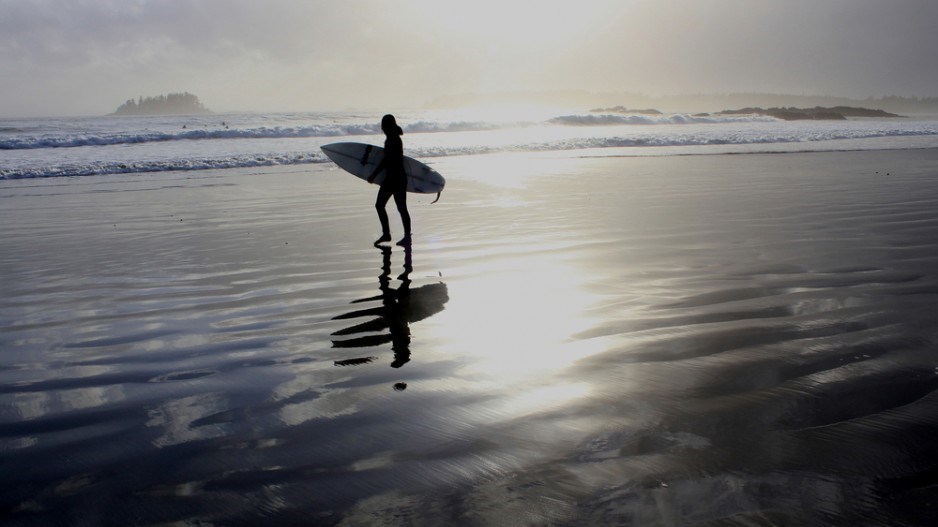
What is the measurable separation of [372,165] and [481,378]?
359 inches

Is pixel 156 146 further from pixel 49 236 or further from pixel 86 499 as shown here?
pixel 86 499

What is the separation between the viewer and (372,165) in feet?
40.7

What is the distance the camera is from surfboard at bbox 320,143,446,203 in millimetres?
12141

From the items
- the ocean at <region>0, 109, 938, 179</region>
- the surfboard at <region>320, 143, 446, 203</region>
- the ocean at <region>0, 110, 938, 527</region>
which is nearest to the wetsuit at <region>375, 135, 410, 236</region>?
the ocean at <region>0, 110, 938, 527</region>

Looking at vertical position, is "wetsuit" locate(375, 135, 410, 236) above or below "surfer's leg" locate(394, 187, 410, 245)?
above

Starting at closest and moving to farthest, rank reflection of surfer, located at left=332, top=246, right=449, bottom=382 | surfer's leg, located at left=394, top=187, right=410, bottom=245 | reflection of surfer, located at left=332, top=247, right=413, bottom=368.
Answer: reflection of surfer, located at left=332, top=247, right=413, bottom=368 < reflection of surfer, located at left=332, top=246, right=449, bottom=382 < surfer's leg, located at left=394, top=187, right=410, bottom=245

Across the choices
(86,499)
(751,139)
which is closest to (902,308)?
(86,499)

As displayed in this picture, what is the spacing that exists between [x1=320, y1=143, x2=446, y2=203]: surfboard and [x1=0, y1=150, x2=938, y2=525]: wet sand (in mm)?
3247

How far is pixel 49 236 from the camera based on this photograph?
9.95m

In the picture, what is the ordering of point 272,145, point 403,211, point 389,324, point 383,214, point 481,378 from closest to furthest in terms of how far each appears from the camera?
1. point 481,378
2. point 389,324
3. point 403,211
4. point 383,214
5. point 272,145

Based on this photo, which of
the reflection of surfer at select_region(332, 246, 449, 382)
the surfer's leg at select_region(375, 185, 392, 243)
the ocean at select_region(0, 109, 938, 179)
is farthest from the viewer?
the ocean at select_region(0, 109, 938, 179)

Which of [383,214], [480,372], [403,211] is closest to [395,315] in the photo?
[480,372]

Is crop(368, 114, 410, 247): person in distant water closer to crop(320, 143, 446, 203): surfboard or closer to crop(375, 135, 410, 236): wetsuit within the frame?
crop(375, 135, 410, 236): wetsuit

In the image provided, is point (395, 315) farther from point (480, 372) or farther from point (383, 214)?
point (383, 214)
